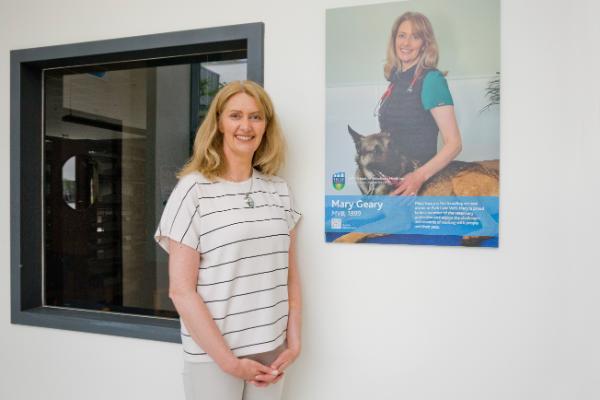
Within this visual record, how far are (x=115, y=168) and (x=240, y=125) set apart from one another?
1.07 m

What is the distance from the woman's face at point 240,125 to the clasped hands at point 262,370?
2.43 feet

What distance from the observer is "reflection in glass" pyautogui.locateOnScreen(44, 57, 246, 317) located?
2273 mm

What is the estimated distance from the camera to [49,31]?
2359mm

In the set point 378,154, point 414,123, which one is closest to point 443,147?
point 414,123

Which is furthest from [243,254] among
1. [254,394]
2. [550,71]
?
[550,71]

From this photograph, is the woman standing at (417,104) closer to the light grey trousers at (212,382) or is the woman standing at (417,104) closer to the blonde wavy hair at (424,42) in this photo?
the blonde wavy hair at (424,42)

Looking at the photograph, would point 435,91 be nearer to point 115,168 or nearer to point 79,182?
point 115,168

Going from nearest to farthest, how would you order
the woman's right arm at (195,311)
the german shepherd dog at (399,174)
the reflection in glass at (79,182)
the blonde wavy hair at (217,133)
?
1. the woman's right arm at (195,311)
2. the blonde wavy hair at (217,133)
3. the german shepherd dog at (399,174)
4. the reflection in glass at (79,182)

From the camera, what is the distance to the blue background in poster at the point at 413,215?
5.74 feet

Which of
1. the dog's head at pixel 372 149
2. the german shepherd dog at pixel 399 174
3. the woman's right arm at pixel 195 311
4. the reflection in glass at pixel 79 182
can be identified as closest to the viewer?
the woman's right arm at pixel 195 311

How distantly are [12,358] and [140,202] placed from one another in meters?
1.11

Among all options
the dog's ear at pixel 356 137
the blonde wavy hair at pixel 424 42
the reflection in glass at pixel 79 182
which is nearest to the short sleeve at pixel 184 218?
the dog's ear at pixel 356 137

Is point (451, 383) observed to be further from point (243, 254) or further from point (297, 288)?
point (243, 254)

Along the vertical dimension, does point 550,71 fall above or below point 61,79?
below
